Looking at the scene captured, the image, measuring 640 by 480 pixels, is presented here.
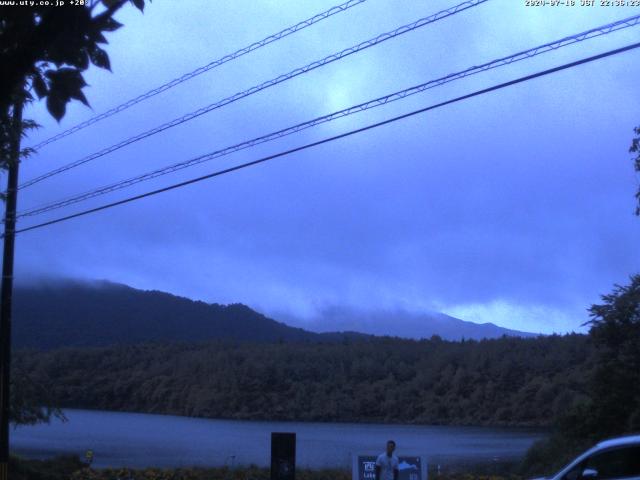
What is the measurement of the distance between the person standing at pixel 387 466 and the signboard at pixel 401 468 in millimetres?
861

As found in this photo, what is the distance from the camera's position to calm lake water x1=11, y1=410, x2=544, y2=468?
26.5 metres

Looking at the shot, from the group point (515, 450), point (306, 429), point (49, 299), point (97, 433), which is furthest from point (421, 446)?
point (49, 299)

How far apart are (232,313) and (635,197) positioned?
191ft

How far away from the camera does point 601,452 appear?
11.8m

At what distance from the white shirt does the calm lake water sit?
7.65m

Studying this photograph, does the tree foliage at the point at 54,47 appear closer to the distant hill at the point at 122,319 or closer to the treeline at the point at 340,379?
the treeline at the point at 340,379

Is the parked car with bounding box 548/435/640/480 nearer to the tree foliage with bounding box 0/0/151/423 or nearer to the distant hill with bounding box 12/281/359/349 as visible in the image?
the tree foliage with bounding box 0/0/151/423

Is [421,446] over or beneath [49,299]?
beneath

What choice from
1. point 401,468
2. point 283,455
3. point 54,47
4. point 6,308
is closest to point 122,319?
point 6,308

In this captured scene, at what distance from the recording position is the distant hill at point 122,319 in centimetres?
6123

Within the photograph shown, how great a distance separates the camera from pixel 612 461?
11719 mm

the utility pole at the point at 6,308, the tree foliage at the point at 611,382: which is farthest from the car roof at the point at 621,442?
the utility pole at the point at 6,308

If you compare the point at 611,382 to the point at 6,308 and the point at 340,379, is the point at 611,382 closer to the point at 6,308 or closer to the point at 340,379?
the point at 6,308

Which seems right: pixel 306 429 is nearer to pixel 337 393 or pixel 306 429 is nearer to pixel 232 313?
pixel 337 393
